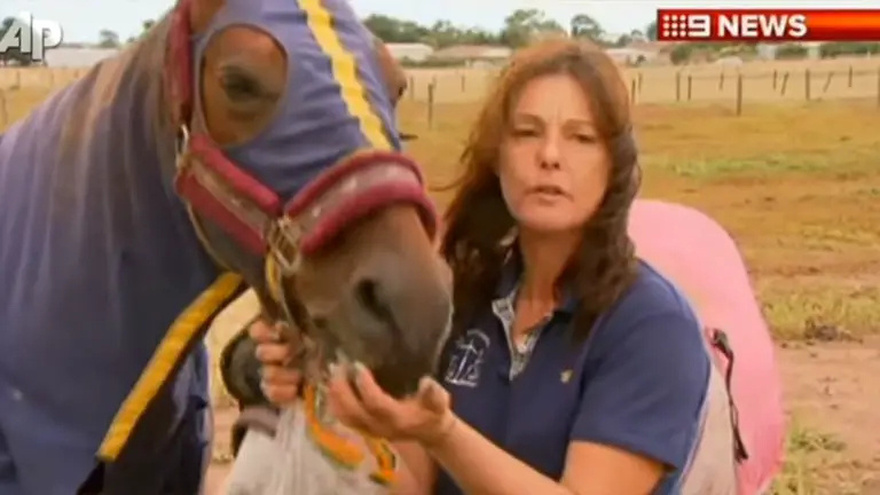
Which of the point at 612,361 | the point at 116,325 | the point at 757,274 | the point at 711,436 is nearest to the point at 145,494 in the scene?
the point at 116,325

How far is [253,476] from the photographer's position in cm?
153

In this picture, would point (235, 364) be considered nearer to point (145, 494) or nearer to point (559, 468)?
point (145, 494)

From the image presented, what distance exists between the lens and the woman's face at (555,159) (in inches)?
56.4

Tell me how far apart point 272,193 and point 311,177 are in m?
0.05

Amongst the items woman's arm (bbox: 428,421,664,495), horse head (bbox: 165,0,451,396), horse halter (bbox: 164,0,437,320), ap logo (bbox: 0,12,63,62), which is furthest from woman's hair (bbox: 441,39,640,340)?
ap logo (bbox: 0,12,63,62)

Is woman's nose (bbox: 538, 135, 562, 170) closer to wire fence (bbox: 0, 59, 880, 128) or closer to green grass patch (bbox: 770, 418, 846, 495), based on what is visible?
green grass patch (bbox: 770, 418, 846, 495)

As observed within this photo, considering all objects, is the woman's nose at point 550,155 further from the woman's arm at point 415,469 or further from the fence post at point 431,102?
the fence post at point 431,102

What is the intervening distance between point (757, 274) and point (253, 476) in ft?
16.2

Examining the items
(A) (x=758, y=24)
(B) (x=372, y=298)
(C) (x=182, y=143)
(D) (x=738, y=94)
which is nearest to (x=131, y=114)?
(C) (x=182, y=143)

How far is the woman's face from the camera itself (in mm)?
1433

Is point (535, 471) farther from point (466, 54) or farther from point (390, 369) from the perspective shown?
point (466, 54)

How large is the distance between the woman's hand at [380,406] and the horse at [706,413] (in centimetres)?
16

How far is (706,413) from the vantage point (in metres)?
1.56

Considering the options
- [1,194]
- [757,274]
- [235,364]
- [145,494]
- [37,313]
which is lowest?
[757,274]
